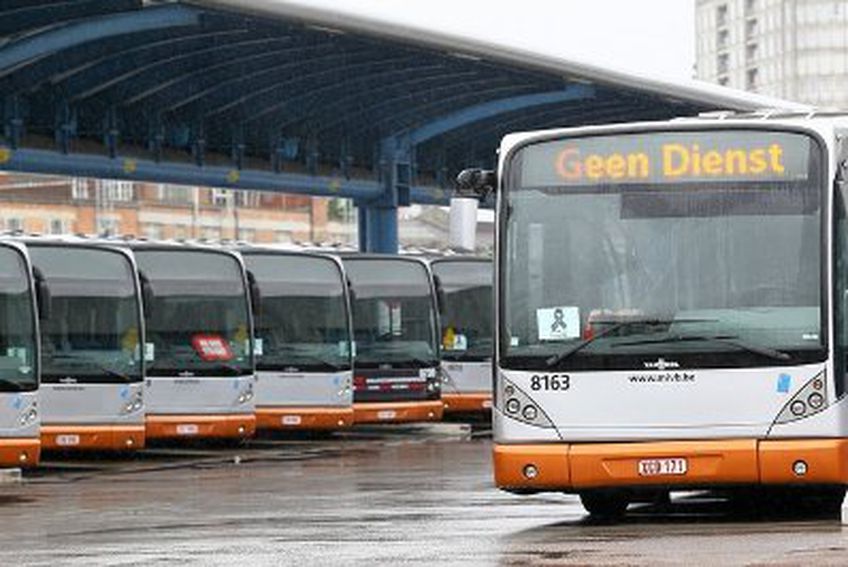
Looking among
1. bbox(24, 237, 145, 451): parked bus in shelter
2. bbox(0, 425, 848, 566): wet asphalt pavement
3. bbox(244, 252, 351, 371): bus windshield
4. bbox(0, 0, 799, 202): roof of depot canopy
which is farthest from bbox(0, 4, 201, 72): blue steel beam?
bbox(244, 252, 351, 371): bus windshield

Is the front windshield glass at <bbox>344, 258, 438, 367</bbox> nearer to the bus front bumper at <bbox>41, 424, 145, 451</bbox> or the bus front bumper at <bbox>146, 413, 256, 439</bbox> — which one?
the bus front bumper at <bbox>146, 413, 256, 439</bbox>

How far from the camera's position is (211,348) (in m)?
31.4

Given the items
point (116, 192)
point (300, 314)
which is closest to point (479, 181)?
point (300, 314)

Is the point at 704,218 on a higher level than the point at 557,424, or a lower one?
higher

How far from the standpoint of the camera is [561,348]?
16156 mm

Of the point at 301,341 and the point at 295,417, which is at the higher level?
the point at 301,341

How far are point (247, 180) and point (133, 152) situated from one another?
9.79 ft

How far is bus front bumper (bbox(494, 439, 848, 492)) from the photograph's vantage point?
51.1 ft

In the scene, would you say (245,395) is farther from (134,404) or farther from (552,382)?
(552,382)

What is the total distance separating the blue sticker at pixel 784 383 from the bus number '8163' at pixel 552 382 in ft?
4.24

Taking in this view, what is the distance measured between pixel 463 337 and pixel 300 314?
4.46m

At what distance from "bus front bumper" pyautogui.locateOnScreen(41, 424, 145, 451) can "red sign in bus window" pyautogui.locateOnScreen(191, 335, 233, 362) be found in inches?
99.2

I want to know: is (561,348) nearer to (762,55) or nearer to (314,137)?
(314,137)

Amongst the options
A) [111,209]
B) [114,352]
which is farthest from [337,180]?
[111,209]
